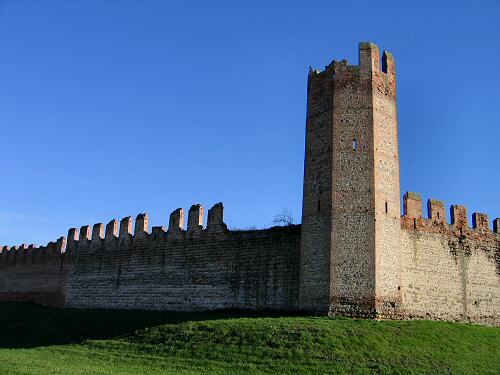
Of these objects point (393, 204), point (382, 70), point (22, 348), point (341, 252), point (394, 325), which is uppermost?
point (382, 70)

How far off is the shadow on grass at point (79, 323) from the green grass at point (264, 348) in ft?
0.39

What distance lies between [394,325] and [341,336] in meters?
2.54

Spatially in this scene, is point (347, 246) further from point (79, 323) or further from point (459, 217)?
point (79, 323)

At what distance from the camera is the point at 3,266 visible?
40.4m

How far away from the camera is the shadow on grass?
22.5m

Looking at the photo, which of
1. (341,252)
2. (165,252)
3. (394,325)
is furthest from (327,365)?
(165,252)

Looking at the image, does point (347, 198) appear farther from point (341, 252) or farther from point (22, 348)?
point (22, 348)

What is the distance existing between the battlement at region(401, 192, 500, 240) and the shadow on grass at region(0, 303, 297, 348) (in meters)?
6.33

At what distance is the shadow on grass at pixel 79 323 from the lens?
22.5 metres

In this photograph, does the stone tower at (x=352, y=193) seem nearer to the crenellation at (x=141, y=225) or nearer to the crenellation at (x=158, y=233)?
the crenellation at (x=158, y=233)

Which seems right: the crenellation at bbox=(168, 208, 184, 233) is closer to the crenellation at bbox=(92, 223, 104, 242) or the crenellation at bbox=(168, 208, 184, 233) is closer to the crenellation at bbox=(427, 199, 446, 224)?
the crenellation at bbox=(92, 223, 104, 242)

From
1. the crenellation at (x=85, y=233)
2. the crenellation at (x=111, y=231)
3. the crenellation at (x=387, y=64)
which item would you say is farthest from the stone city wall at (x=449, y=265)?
the crenellation at (x=85, y=233)

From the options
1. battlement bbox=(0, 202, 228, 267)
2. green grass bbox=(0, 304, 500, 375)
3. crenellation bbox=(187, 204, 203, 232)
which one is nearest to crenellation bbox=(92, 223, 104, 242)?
battlement bbox=(0, 202, 228, 267)

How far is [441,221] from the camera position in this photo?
24.8 m
